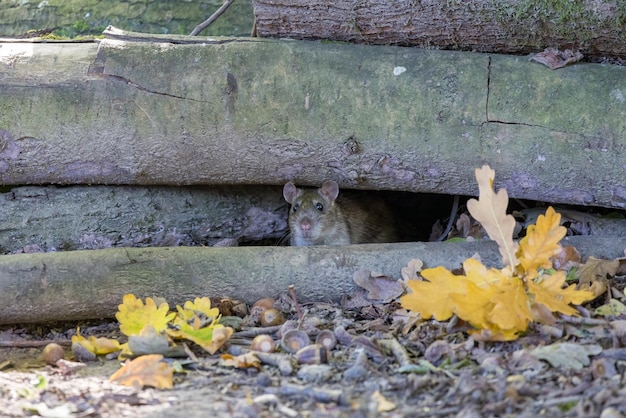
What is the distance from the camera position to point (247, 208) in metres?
5.95

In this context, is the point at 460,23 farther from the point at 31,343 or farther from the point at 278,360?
the point at 31,343

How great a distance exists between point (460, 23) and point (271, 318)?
2099 mm

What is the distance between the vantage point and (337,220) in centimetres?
738

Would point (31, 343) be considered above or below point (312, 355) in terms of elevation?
below

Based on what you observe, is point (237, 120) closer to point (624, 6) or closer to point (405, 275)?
point (405, 275)

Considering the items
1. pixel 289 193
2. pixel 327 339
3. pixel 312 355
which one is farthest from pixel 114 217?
pixel 312 355

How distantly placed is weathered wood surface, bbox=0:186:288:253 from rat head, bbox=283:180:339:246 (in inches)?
51.3

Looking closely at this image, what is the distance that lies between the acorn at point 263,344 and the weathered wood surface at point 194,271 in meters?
0.88

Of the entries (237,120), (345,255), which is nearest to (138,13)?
(237,120)

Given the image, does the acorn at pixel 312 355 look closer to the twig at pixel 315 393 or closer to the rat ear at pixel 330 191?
the twig at pixel 315 393

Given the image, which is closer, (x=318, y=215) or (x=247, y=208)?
(x=247, y=208)

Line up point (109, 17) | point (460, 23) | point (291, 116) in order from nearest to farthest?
point (460, 23)
point (291, 116)
point (109, 17)

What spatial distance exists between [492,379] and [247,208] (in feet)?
10.1

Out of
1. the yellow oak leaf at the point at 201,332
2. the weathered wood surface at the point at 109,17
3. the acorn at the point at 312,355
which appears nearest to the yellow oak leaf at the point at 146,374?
the yellow oak leaf at the point at 201,332
